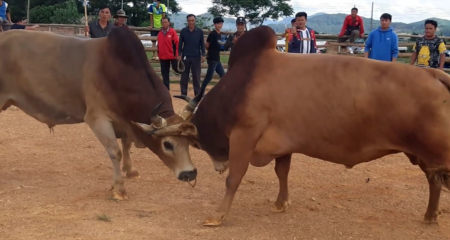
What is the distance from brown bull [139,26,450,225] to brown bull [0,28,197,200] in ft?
2.22

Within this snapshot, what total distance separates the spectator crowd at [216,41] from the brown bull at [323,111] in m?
2.95

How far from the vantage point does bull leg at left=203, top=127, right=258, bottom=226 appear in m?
5.86

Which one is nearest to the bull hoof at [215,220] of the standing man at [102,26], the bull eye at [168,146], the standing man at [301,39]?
the bull eye at [168,146]

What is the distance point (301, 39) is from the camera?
11086 millimetres

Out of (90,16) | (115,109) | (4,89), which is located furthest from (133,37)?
(90,16)

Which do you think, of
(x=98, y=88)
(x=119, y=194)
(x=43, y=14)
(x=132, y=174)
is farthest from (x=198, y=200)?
(x=43, y=14)

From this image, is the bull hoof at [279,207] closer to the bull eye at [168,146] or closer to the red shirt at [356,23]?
the bull eye at [168,146]

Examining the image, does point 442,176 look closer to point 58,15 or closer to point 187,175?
point 187,175

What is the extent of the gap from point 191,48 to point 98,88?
772 cm

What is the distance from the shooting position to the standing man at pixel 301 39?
36.4 feet

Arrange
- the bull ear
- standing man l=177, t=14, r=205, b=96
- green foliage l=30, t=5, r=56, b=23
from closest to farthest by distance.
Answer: the bull ear < standing man l=177, t=14, r=205, b=96 < green foliage l=30, t=5, r=56, b=23

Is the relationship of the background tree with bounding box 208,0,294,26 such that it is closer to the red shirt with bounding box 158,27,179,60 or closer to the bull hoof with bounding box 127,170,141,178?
the red shirt with bounding box 158,27,179,60

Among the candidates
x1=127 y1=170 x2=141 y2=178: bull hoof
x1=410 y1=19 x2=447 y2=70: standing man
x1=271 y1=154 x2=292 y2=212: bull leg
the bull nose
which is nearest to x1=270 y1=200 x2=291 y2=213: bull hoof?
x1=271 y1=154 x2=292 y2=212: bull leg

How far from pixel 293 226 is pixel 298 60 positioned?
168 centimetres
